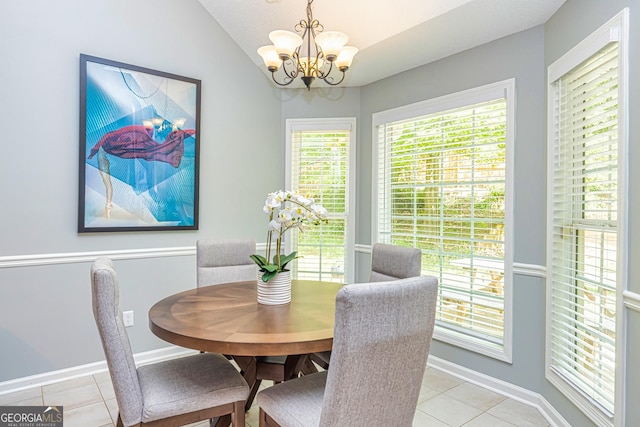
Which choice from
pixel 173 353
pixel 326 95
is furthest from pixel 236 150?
pixel 173 353

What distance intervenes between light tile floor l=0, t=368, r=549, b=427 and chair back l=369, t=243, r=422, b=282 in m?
0.87

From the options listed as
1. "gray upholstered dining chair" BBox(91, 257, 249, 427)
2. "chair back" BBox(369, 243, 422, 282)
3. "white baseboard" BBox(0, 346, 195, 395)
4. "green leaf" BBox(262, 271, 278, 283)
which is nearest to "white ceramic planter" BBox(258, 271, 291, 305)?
"green leaf" BBox(262, 271, 278, 283)

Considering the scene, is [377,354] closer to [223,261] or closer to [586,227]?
[586,227]

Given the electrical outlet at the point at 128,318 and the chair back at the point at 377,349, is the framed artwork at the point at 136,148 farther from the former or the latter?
the chair back at the point at 377,349

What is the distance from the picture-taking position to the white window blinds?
182cm

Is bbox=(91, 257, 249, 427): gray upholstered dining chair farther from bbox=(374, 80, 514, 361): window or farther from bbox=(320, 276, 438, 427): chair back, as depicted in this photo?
bbox=(374, 80, 514, 361): window

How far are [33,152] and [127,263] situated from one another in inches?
39.0

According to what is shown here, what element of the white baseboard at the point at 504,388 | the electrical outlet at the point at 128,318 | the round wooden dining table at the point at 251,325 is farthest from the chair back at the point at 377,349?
the electrical outlet at the point at 128,318

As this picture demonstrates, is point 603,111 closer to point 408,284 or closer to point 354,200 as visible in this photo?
point 408,284

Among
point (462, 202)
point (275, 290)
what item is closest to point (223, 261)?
point (275, 290)

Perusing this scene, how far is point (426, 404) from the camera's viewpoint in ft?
8.11

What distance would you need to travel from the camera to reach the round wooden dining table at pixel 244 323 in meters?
1.42

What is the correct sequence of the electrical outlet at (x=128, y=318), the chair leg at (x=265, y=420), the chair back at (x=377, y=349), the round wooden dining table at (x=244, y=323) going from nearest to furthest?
the chair back at (x=377, y=349) < the round wooden dining table at (x=244, y=323) < the chair leg at (x=265, y=420) < the electrical outlet at (x=128, y=318)

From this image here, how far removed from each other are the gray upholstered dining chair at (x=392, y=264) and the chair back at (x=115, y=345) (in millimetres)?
1006
